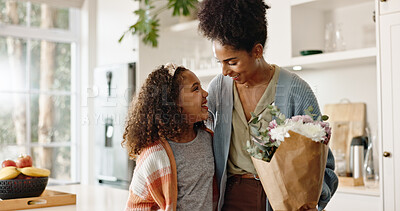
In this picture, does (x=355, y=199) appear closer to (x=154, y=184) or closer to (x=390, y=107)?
(x=390, y=107)

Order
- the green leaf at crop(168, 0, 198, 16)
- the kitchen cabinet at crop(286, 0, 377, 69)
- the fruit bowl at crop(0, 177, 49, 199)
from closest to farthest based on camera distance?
the fruit bowl at crop(0, 177, 49, 199) < the kitchen cabinet at crop(286, 0, 377, 69) < the green leaf at crop(168, 0, 198, 16)

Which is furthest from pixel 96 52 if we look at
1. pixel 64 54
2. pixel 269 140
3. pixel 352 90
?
pixel 269 140

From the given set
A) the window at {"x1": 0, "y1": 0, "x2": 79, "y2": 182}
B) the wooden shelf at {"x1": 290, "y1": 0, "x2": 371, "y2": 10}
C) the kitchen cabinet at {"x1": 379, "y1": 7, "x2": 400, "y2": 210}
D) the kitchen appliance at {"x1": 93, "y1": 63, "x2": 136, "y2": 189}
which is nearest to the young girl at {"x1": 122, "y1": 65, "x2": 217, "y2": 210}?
the kitchen cabinet at {"x1": 379, "y1": 7, "x2": 400, "y2": 210}

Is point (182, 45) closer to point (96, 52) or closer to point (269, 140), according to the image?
point (96, 52)

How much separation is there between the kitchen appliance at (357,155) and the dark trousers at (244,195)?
5.45 feet

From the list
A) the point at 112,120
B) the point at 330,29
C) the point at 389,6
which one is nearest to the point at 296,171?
the point at 389,6

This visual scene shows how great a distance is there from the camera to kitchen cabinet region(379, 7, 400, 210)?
101 inches

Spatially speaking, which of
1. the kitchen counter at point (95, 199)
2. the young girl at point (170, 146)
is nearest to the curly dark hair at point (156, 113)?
the young girl at point (170, 146)

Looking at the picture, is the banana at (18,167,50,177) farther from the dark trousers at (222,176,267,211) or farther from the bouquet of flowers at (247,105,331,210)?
the bouquet of flowers at (247,105,331,210)

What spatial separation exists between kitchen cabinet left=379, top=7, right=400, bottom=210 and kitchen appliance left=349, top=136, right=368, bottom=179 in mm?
410

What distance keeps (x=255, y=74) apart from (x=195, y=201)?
48cm

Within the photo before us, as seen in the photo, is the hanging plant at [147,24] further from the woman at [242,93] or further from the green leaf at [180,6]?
the woman at [242,93]

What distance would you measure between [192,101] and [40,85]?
3529mm

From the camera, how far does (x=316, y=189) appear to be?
1.29m
